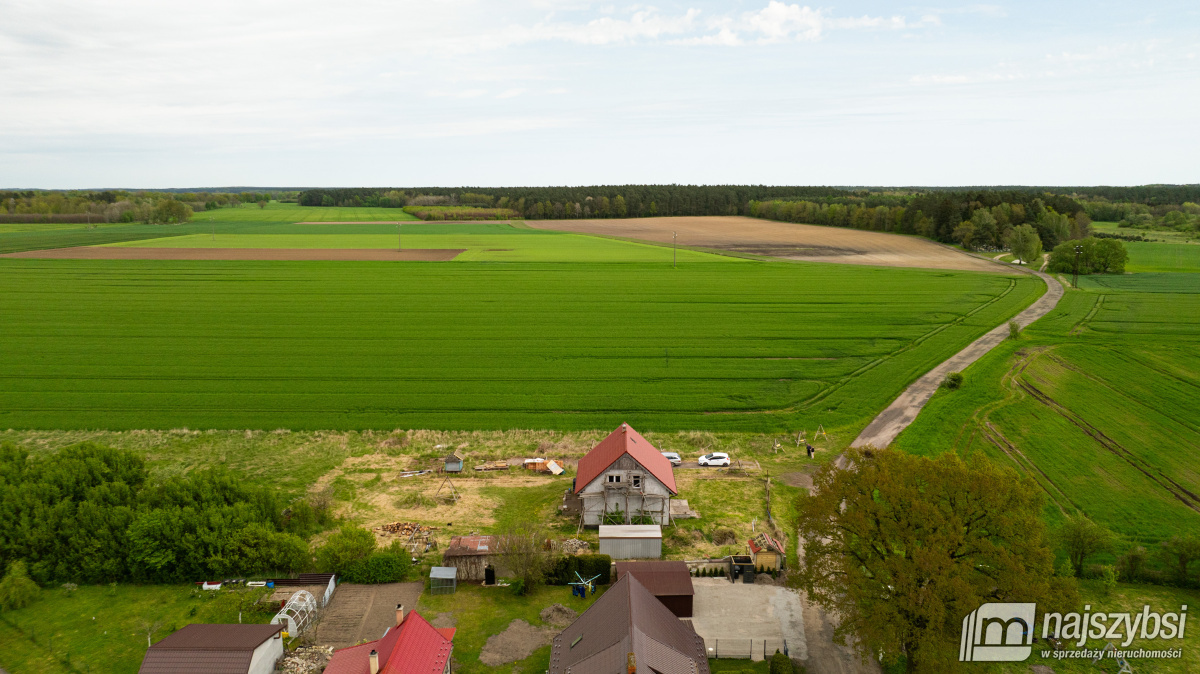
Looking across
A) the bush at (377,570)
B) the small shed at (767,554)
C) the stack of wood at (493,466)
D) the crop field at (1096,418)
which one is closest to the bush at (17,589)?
the bush at (377,570)

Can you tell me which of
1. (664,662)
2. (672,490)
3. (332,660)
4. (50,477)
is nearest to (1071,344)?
(672,490)

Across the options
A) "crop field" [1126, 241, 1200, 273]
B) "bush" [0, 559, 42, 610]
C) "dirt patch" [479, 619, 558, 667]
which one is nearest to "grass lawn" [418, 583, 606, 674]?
"dirt patch" [479, 619, 558, 667]

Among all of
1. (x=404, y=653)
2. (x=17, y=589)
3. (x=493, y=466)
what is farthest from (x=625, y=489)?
(x=17, y=589)

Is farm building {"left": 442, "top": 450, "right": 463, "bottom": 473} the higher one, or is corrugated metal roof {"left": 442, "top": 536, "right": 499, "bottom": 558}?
farm building {"left": 442, "top": 450, "right": 463, "bottom": 473}

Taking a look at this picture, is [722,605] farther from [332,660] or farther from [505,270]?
[505,270]

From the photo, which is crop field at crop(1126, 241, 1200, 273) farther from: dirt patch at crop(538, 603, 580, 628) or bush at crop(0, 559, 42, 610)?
bush at crop(0, 559, 42, 610)

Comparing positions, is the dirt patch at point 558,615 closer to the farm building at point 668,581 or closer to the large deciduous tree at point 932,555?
the farm building at point 668,581

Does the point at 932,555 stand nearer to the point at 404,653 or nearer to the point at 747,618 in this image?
the point at 747,618
